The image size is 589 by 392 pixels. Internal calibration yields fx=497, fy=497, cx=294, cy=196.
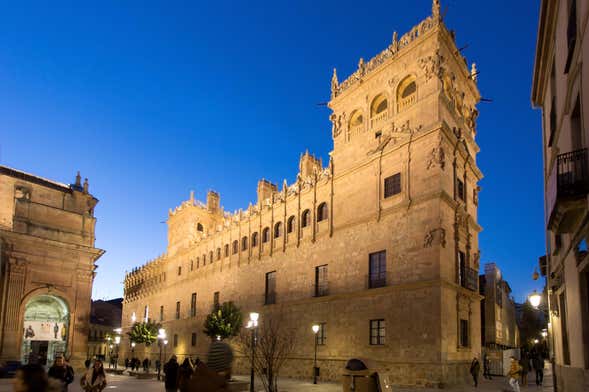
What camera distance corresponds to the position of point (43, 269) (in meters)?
31.7

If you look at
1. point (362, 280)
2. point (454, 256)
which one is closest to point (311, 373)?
point (362, 280)

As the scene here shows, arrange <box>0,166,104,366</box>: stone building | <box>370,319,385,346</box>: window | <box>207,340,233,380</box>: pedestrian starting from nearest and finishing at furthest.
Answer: <box>207,340,233,380</box>: pedestrian
<box>370,319,385,346</box>: window
<box>0,166,104,366</box>: stone building

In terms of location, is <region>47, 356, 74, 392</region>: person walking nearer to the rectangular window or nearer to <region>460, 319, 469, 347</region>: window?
the rectangular window

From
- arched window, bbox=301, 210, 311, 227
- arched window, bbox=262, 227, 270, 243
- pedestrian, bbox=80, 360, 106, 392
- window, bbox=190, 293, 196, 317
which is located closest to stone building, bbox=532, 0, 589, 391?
pedestrian, bbox=80, 360, 106, 392

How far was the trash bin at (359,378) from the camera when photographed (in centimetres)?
736

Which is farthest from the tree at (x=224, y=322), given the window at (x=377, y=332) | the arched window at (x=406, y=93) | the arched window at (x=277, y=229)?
the arched window at (x=406, y=93)

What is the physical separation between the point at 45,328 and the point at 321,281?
17904mm

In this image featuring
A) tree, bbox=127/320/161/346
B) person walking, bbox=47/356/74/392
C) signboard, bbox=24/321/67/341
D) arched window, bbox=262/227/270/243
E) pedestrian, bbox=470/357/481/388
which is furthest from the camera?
tree, bbox=127/320/161/346

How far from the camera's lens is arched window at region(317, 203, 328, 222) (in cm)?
3222

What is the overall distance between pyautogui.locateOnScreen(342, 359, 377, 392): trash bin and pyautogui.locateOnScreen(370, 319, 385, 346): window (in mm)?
19119

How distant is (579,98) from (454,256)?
1621 cm

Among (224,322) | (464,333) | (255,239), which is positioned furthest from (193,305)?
(464,333)

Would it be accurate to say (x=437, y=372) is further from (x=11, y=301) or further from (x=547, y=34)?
(x=11, y=301)

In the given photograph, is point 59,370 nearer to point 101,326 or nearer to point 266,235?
point 266,235
